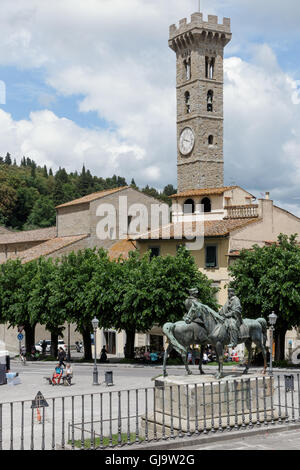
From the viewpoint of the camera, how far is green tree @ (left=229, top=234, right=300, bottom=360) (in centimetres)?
3684

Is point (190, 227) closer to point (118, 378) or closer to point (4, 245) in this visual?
point (118, 378)

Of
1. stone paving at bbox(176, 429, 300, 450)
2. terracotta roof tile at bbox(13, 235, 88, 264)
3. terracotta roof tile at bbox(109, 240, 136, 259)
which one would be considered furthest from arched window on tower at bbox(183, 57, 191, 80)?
stone paving at bbox(176, 429, 300, 450)

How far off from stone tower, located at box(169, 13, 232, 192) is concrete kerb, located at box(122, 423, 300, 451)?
53.8 metres

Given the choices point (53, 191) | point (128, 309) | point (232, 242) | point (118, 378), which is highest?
point (53, 191)

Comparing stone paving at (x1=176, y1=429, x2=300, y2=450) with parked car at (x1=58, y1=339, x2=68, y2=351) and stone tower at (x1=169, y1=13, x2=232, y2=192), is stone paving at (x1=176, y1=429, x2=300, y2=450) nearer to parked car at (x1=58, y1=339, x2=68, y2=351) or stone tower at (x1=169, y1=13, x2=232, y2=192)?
parked car at (x1=58, y1=339, x2=68, y2=351)

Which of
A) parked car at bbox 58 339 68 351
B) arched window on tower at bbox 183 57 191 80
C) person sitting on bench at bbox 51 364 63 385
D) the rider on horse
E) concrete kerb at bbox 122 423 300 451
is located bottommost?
parked car at bbox 58 339 68 351

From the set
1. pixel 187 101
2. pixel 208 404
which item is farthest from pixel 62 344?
pixel 208 404

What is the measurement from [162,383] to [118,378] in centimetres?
1743

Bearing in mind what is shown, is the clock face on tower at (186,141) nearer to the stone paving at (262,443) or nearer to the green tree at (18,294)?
the green tree at (18,294)

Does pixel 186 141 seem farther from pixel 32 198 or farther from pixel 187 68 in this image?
pixel 32 198

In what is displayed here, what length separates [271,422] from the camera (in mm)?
16016

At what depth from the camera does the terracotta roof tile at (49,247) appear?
61.1 m

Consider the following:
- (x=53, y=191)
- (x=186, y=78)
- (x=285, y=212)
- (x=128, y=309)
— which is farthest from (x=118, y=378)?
(x=53, y=191)

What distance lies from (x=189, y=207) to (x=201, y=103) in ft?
48.3
